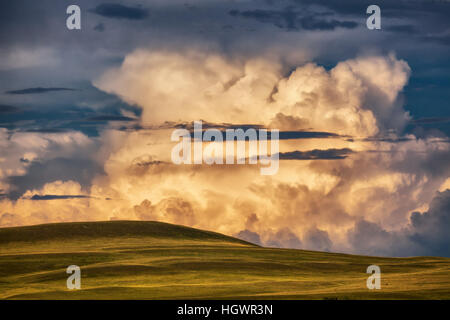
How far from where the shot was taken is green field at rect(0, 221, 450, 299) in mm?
76062

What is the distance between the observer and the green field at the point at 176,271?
7606 cm

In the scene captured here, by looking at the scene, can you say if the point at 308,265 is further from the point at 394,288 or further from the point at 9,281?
the point at 9,281

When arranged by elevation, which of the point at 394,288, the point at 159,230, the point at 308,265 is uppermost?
the point at 159,230

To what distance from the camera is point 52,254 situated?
129 metres

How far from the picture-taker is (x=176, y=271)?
338ft
